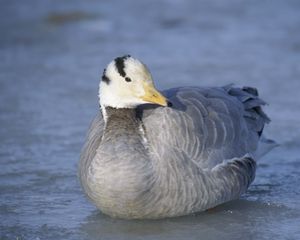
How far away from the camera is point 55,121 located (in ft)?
25.6

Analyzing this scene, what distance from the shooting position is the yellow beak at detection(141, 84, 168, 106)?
5.08 m

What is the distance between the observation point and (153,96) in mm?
5121

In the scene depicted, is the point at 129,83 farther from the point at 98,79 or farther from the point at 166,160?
the point at 98,79

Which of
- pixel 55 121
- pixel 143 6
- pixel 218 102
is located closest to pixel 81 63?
pixel 55 121

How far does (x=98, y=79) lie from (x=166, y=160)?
445cm

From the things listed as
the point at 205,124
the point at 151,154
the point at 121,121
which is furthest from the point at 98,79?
the point at 151,154

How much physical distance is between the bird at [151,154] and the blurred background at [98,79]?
18 cm

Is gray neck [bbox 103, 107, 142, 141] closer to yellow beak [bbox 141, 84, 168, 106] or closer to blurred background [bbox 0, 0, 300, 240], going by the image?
yellow beak [bbox 141, 84, 168, 106]

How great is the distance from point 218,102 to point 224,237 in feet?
4.01

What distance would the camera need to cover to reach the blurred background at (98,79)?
527 cm

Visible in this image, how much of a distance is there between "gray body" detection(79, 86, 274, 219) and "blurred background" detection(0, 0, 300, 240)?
0.58 feet

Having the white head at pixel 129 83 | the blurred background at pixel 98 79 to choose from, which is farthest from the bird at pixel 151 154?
the blurred background at pixel 98 79

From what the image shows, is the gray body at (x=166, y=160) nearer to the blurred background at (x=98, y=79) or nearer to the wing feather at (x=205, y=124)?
the wing feather at (x=205, y=124)

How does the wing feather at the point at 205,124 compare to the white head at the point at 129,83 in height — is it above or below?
below
